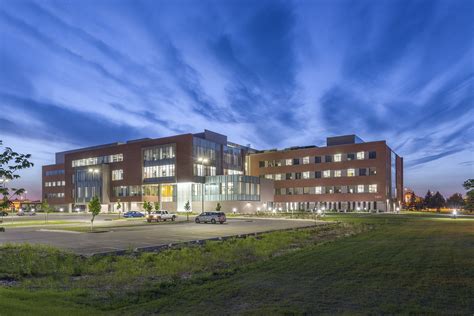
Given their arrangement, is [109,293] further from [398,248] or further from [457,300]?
[398,248]

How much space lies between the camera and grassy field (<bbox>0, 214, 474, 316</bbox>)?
8.98m

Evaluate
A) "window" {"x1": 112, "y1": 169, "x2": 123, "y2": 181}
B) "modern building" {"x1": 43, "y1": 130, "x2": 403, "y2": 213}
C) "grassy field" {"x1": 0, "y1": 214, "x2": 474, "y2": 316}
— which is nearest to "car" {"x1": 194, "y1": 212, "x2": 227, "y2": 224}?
"grassy field" {"x1": 0, "y1": 214, "x2": 474, "y2": 316}

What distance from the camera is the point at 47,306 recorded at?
350 inches

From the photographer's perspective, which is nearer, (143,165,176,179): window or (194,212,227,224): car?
A: (194,212,227,224): car

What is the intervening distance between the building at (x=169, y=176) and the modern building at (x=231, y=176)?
22cm

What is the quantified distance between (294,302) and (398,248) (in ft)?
40.0

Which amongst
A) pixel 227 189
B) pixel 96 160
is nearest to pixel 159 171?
pixel 227 189

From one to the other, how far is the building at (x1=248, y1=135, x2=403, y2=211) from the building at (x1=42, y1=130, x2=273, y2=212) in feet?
22.8

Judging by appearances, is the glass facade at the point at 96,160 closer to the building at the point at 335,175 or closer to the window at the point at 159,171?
the window at the point at 159,171

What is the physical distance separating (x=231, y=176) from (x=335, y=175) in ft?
94.8

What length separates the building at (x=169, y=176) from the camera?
3438 inches

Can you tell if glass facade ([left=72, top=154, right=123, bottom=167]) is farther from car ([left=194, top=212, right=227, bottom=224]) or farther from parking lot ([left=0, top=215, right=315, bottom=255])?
parking lot ([left=0, top=215, right=315, bottom=255])

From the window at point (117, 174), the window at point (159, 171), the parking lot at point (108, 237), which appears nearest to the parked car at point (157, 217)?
the parking lot at point (108, 237)

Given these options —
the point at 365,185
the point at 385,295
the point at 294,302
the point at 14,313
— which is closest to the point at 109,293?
the point at 14,313
